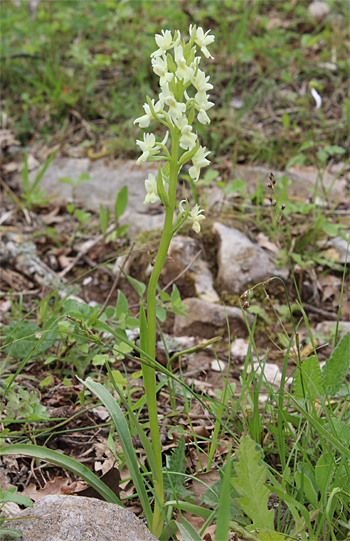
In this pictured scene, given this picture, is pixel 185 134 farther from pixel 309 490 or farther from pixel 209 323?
pixel 209 323

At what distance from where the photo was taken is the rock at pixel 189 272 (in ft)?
7.80

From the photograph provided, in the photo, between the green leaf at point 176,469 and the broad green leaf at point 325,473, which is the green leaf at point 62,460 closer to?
the green leaf at point 176,469

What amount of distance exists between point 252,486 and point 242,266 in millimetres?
1503

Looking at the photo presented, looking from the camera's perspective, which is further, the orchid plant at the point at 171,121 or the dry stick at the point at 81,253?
the dry stick at the point at 81,253

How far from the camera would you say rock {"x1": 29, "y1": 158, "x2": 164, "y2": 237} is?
313cm

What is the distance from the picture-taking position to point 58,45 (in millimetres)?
4242

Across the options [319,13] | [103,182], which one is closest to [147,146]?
[103,182]

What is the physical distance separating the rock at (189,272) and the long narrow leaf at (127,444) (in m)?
1.27

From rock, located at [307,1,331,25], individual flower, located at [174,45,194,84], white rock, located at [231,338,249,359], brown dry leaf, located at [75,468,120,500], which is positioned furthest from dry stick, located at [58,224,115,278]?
rock, located at [307,1,331,25]

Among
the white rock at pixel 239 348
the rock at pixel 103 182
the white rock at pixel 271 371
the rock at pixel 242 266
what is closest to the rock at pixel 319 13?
the rock at pixel 103 182

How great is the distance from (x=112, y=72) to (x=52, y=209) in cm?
178

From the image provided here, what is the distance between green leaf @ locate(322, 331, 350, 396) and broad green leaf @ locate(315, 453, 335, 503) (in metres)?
0.26

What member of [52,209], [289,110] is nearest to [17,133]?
[52,209]

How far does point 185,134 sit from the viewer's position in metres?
0.93
